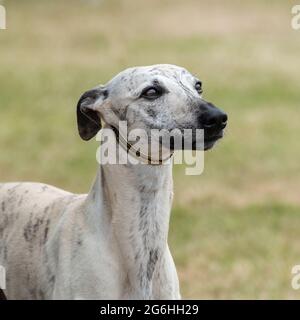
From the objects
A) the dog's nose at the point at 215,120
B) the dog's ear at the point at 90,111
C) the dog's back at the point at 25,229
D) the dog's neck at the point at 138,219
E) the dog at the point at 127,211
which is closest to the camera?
the dog's nose at the point at 215,120

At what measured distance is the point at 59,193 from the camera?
19.4ft

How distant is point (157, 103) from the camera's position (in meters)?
5.02

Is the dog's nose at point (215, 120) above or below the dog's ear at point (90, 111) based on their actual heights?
below

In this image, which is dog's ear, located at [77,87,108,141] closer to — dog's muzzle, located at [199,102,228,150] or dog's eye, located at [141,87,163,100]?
dog's eye, located at [141,87,163,100]

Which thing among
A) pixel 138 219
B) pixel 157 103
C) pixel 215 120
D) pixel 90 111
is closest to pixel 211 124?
pixel 215 120

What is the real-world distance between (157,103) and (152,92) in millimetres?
64

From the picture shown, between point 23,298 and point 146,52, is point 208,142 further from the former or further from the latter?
point 146,52

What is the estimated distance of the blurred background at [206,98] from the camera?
30.4 feet

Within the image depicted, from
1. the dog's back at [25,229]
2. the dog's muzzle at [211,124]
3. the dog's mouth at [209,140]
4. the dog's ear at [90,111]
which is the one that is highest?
the dog's ear at [90,111]

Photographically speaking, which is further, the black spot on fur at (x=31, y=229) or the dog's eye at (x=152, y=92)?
the black spot on fur at (x=31, y=229)

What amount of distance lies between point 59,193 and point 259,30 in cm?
1697

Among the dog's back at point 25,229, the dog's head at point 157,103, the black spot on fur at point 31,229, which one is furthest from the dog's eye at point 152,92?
the black spot on fur at point 31,229

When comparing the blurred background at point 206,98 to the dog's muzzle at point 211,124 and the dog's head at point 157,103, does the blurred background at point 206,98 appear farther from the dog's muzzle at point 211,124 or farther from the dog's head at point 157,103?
the dog's muzzle at point 211,124

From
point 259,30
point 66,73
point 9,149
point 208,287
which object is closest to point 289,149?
point 9,149
